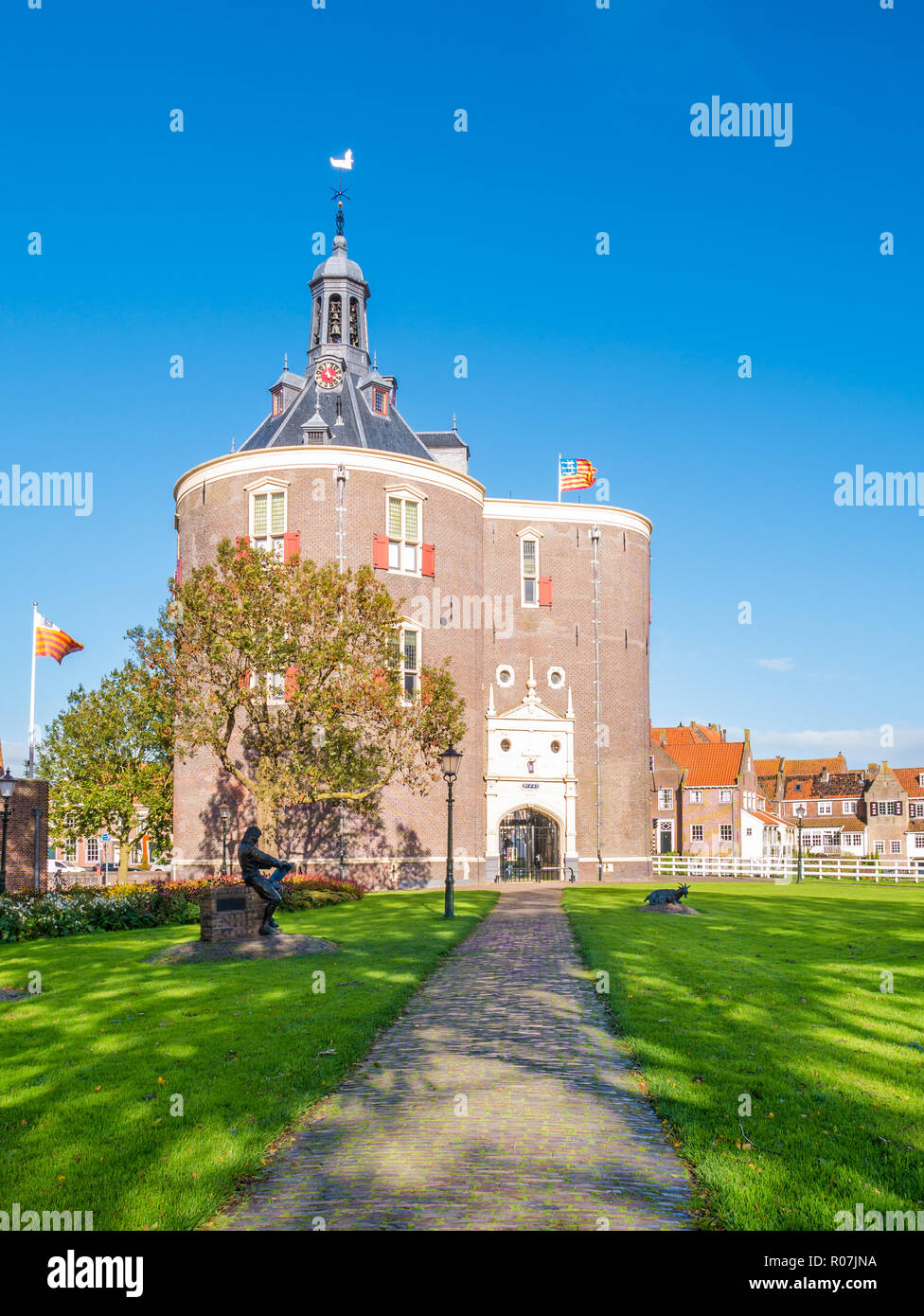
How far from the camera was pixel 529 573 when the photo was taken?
4481 centimetres

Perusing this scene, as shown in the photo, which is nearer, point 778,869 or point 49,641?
point 49,641

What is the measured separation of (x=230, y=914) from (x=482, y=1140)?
11.0m

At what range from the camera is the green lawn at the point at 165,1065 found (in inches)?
245

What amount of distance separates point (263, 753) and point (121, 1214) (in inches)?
900

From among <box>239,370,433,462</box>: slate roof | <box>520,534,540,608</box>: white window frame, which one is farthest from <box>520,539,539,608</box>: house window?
<box>239,370,433,462</box>: slate roof

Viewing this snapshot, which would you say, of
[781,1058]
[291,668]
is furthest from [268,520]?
[781,1058]

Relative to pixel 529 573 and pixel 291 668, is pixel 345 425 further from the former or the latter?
pixel 291 668

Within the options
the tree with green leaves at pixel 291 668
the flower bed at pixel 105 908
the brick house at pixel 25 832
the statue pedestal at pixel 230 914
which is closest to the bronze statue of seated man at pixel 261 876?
the statue pedestal at pixel 230 914

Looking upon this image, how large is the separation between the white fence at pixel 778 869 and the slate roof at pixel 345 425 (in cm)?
2480

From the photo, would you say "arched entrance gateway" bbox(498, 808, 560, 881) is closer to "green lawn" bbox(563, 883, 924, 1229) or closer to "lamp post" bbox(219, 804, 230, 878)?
"lamp post" bbox(219, 804, 230, 878)

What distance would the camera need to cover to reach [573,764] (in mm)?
43812

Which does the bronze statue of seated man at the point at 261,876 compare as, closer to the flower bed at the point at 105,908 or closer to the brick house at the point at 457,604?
the flower bed at the point at 105,908
